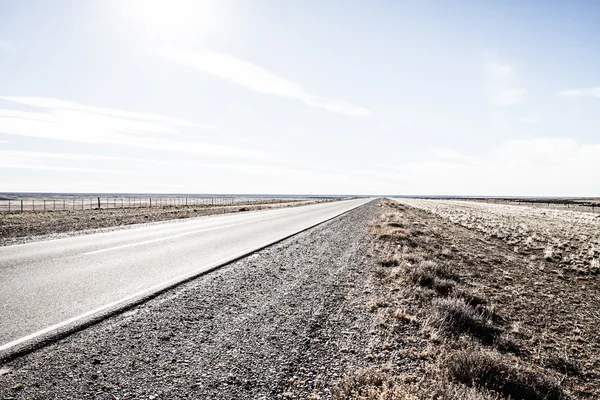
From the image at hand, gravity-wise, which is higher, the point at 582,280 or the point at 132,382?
the point at 132,382

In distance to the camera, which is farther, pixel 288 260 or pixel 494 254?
pixel 494 254

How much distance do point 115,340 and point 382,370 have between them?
128 inches

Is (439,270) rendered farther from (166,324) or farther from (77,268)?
(77,268)

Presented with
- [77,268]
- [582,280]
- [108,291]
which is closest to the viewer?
[108,291]

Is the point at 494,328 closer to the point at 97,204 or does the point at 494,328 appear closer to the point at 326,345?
the point at 326,345

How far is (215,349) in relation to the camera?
4.21 metres

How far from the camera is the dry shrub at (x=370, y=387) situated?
10.9 ft

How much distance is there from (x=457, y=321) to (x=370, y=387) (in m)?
2.99

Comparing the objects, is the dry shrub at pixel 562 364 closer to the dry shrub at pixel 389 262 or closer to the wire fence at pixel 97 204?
the dry shrub at pixel 389 262

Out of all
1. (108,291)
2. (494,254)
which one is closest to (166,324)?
(108,291)

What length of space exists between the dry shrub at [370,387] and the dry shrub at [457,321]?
1.96 meters

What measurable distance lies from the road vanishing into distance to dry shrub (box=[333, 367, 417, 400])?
3.72m

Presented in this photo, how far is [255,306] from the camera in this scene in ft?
19.4

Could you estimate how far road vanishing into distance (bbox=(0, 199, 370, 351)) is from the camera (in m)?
4.92
